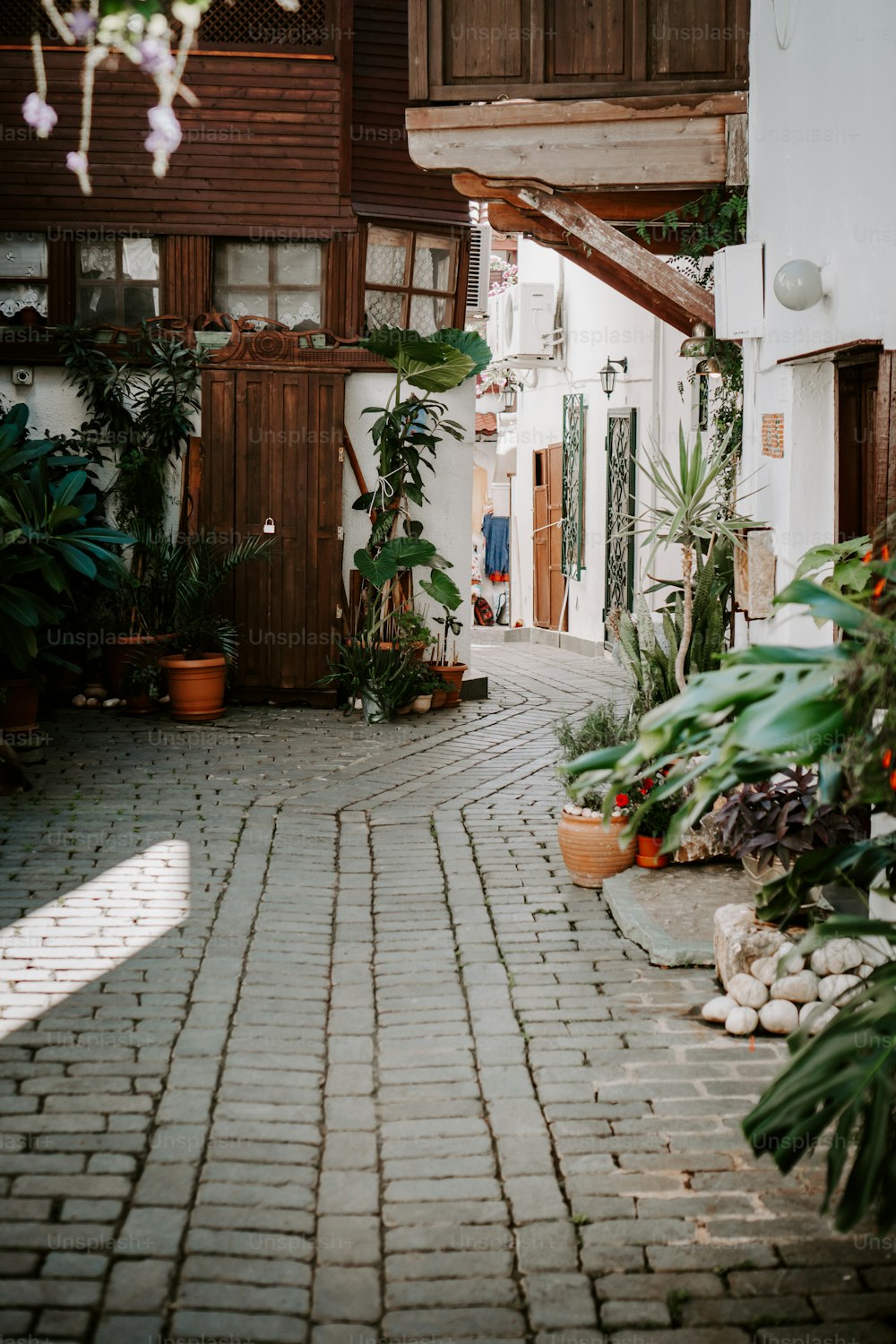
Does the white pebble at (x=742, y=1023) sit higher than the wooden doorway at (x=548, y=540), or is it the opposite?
the wooden doorway at (x=548, y=540)

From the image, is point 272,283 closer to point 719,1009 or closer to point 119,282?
point 119,282

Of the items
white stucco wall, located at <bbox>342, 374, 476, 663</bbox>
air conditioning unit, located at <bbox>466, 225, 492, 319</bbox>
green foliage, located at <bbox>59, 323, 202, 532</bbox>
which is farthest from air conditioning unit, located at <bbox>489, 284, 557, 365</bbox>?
green foliage, located at <bbox>59, 323, 202, 532</bbox>

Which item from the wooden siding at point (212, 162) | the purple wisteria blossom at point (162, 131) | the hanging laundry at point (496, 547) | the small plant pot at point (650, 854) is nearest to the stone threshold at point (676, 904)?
the small plant pot at point (650, 854)

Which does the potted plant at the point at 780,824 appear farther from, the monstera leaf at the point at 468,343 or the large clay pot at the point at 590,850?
the monstera leaf at the point at 468,343

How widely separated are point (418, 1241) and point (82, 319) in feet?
33.7

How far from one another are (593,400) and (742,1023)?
13.2 metres

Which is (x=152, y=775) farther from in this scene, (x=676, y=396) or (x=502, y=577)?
(x=502, y=577)

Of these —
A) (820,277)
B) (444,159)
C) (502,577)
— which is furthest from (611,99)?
(502,577)

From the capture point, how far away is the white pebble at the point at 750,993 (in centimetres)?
502

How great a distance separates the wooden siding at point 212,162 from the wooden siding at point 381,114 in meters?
0.21

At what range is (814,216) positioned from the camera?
679 cm

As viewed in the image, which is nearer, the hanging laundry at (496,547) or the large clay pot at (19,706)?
the large clay pot at (19,706)

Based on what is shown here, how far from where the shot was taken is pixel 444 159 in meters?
8.84

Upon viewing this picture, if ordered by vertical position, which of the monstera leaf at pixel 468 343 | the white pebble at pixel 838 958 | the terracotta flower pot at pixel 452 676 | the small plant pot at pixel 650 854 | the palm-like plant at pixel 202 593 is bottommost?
the white pebble at pixel 838 958
